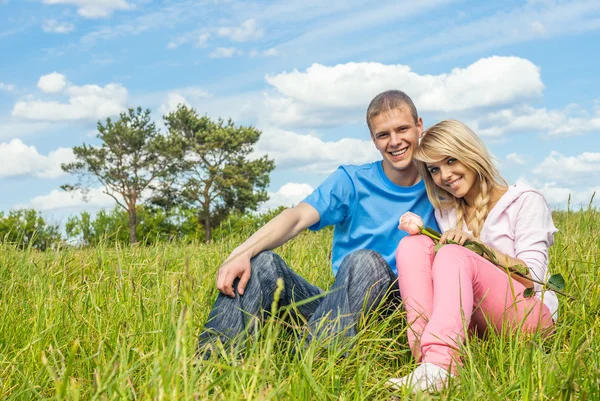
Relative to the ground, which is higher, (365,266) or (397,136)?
(397,136)

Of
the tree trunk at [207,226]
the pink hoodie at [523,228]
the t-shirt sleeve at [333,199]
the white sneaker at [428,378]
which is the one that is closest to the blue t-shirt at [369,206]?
the t-shirt sleeve at [333,199]

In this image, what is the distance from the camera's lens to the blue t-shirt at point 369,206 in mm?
3371

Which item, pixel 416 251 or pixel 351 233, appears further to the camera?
pixel 351 233

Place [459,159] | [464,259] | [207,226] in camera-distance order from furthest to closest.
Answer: [207,226] → [459,159] → [464,259]

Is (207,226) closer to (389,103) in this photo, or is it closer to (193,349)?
(389,103)

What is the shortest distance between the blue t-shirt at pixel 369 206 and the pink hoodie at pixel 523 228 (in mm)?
389

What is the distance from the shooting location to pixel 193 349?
156 cm

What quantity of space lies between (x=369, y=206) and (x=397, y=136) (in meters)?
0.45

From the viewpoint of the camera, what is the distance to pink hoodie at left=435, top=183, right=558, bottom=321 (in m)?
2.86

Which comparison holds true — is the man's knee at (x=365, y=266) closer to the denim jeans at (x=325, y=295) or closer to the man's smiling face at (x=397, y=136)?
the denim jeans at (x=325, y=295)

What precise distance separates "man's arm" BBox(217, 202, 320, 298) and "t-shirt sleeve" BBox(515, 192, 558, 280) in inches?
43.4

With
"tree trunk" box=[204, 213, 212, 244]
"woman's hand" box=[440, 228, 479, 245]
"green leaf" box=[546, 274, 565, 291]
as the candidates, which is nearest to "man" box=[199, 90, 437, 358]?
"woman's hand" box=[440, 228, 479, 245]

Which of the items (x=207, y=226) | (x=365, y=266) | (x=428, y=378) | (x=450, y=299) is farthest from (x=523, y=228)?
(x=207, y=226)

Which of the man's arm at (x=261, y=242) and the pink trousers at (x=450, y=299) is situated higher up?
the man's arm at (x=261, y=242)
